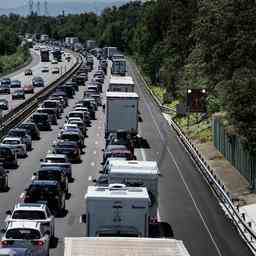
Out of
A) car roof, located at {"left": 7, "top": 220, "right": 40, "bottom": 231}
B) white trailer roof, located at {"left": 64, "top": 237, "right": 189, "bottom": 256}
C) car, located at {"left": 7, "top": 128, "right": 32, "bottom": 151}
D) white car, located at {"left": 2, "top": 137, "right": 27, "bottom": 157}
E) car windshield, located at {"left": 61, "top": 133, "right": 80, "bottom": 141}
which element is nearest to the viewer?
white trailer roof, located at {"left": 64, "top": 237, "right": 189, "bottom": 256}

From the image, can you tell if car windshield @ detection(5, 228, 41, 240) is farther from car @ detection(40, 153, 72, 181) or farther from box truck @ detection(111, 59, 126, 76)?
box truck @ detection(111, 59, 126, 76)

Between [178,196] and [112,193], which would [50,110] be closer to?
[178,196]

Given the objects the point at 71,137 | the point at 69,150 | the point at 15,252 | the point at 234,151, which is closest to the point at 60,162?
the point at 69,150

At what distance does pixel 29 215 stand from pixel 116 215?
142 inches

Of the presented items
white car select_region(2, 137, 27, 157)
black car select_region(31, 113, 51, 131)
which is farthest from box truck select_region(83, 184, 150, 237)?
black car select_region(31, 113, 51, 131)

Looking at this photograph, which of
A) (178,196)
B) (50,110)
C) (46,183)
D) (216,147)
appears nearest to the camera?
(46,183)

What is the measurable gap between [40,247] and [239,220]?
9.65 m

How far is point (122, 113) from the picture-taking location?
57.2 m

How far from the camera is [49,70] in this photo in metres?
164

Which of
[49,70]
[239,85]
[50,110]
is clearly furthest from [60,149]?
[49,70]

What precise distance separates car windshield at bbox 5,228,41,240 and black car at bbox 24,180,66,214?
7318mm

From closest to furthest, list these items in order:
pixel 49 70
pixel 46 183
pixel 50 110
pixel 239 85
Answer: pixel 46 183 → pixel 239 85 → pixel 50 110 → pixel 49 70

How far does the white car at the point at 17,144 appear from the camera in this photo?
50447 mm

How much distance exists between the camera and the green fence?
41.6 metres
